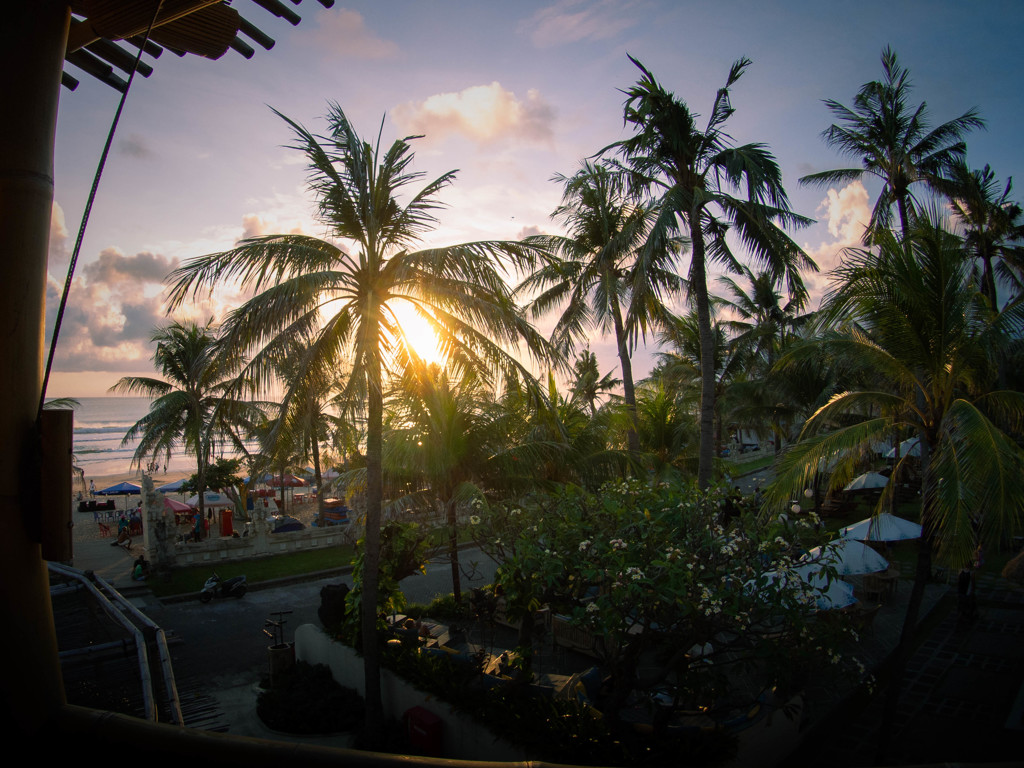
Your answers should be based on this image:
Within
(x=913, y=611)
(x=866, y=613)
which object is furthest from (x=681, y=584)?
(x=866, y=613)

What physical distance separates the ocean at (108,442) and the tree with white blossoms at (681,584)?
75.7 ft

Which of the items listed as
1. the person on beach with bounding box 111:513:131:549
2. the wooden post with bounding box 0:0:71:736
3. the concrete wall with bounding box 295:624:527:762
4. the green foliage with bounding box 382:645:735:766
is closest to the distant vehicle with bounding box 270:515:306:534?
the person on beach with bounding box 111:513:131:549

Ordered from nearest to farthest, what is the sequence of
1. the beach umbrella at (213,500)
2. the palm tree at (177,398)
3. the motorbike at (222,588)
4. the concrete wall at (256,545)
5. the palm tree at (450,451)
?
the palm tree at (450,451) → the motorbike at (222,588) → the concrete wall at (256,545) → the palm tree at (177,398) → the beach umbrella at (213,500)

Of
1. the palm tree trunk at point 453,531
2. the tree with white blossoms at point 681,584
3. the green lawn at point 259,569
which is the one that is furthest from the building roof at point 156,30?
the green lawn at point 259,569

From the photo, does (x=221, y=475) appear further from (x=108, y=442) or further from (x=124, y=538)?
(x=108, y=442)

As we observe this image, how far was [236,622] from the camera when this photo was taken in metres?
16.1

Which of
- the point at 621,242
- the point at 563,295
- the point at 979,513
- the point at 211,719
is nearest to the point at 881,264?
the point at 979,513

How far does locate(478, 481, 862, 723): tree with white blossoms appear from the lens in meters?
6.54

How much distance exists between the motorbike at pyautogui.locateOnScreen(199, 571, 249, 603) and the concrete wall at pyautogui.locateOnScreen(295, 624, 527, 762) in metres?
6.27

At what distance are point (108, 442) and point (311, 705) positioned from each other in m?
105

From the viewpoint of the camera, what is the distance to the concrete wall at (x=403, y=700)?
27.6 ft

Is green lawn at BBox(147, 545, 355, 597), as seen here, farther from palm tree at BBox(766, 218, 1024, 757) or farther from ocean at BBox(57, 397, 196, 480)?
palm tree at BBox(766, 218, 1024, 757)

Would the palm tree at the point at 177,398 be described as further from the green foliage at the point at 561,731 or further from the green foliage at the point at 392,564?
the green foliage at the point at 561,731

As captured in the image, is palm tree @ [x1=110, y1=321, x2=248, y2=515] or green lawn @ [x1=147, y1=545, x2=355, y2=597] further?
palm tree @ [x1=110, y1=321, x2=248, y2=515]
